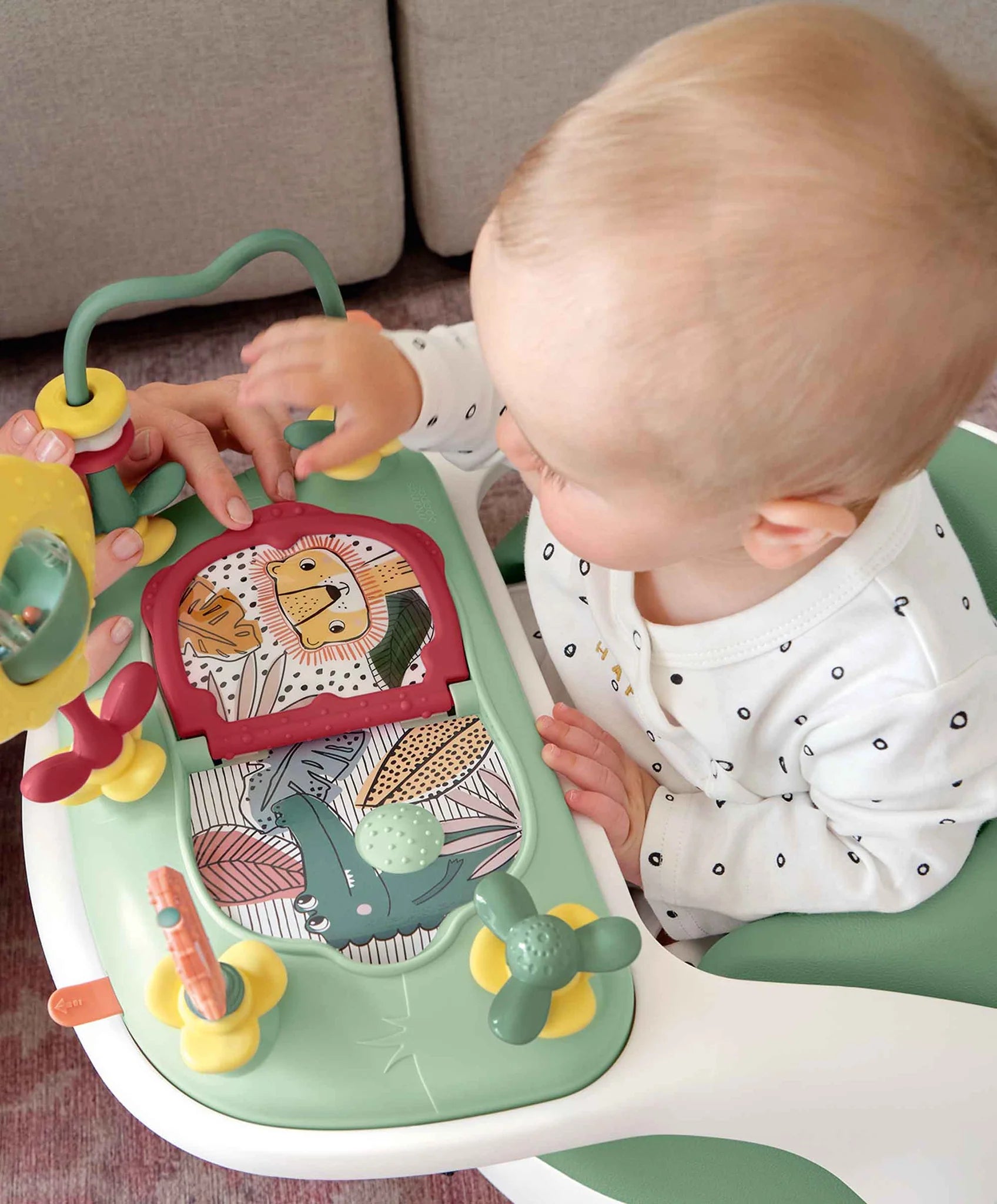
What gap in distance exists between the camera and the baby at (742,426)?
0.39m

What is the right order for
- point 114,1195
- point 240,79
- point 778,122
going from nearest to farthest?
point 778,122 < point 114,1195 < point 240,79

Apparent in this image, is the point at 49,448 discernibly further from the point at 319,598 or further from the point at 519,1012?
the point at 519,1012

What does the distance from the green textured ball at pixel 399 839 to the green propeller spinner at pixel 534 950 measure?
0.07 m

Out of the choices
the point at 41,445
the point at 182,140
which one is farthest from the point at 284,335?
the point at 182,140

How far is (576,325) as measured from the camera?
42 cm

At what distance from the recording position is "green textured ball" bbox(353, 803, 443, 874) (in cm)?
58

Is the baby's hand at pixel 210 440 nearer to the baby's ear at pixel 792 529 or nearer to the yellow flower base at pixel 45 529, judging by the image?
the yellow flower base at pixel 45 529

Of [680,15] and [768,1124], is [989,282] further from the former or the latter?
[680,15]

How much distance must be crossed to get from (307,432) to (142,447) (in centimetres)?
10

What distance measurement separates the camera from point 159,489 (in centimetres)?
68

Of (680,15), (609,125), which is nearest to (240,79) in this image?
(680,15)

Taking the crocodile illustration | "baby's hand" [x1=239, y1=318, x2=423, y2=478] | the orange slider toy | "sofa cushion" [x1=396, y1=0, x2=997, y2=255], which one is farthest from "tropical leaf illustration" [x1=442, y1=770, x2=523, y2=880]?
"sofa cushion" [x1=396, y1=0, x2=997, y2=255]

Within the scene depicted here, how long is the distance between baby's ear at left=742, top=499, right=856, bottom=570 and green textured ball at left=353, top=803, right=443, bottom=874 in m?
0.22

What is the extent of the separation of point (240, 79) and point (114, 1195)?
2.89 feet
